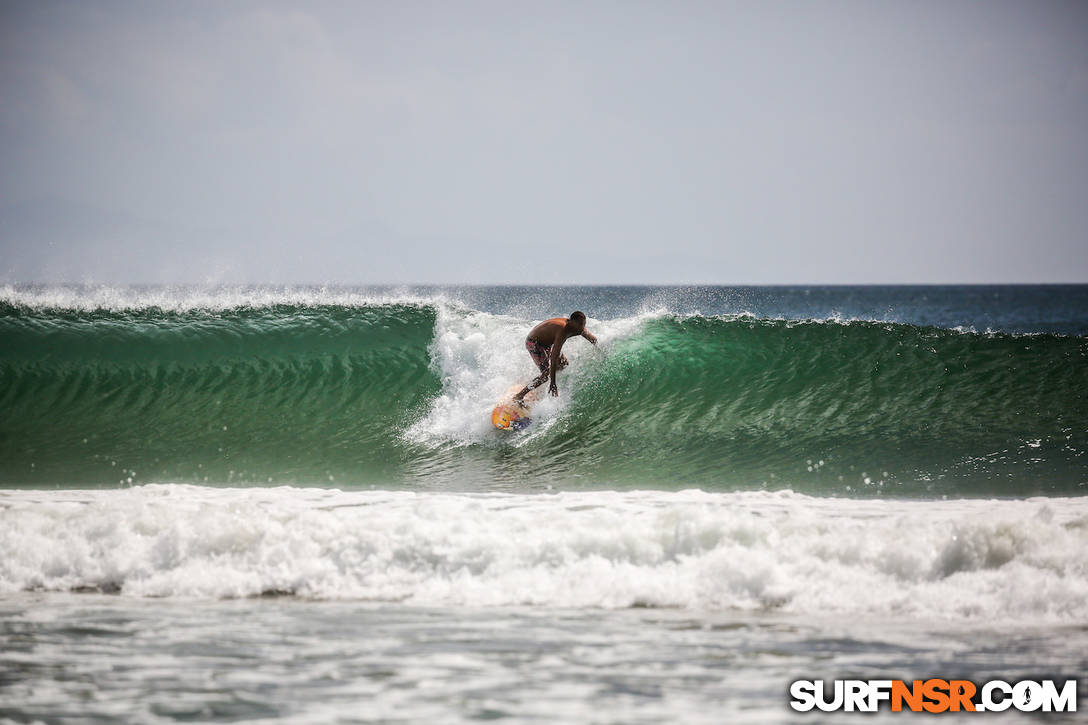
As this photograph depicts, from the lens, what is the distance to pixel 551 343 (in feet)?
35.1

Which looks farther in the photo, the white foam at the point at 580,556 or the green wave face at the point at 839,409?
the green wave face at the point at 839,409

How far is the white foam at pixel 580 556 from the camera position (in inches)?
208

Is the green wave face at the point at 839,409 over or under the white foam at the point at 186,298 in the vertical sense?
under

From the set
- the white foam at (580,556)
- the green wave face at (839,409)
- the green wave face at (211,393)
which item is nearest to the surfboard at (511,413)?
the green wave face at (839,409)

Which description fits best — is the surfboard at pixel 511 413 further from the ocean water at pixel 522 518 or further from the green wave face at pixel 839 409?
the green wave face at pixel 839 409

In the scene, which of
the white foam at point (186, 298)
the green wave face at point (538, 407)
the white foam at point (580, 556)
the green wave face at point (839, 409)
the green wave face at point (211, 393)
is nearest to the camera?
the white foam at point (580, 556)

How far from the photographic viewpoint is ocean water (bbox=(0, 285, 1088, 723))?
4.05 m

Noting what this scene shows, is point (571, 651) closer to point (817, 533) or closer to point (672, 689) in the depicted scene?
point (672, 689)

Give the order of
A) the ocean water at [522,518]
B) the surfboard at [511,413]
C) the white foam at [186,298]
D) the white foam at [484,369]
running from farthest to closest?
the white foam at [186,298] < the white foam at [484,369] < the surfboard at [511,413] < the ocean water at [522,518]

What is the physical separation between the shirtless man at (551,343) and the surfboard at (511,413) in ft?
0.30

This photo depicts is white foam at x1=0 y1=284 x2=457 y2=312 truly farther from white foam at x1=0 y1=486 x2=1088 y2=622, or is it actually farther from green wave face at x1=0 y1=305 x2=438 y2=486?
white foam at x1=0 y1=486 x2=1088 y2=622

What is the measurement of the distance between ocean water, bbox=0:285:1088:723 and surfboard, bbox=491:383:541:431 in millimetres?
153

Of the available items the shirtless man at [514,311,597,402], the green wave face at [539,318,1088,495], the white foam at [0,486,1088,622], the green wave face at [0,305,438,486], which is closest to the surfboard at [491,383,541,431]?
the shirtless man at [514,311,597,402]

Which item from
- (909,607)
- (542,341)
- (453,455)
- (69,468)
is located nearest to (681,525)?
(909,607)
